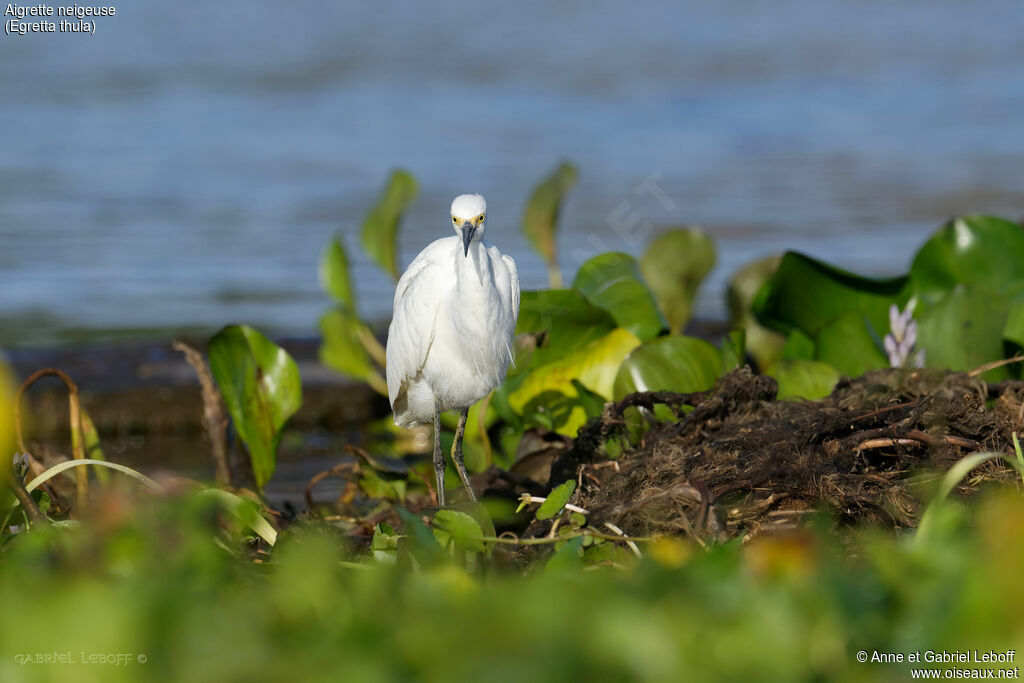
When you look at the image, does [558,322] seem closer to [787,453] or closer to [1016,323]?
[787,453]

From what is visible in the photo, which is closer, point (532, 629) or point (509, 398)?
point (532, 629)

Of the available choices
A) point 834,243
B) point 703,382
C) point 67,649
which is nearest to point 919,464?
point 703,382

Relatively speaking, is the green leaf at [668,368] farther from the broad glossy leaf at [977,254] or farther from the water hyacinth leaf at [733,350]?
the broad glossy leaf at [977,254]

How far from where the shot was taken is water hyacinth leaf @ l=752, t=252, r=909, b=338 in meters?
5.10

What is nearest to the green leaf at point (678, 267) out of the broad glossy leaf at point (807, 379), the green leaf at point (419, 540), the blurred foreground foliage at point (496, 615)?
the broad glossy leaf at point (807, 379)

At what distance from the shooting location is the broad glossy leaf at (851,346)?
4.85 m

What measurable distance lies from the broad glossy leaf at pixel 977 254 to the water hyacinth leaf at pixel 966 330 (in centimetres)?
67

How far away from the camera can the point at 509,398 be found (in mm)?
4898

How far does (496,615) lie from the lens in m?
1.49

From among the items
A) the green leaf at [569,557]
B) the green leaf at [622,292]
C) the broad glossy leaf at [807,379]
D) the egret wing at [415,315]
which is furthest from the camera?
the green leaf at [622,292]

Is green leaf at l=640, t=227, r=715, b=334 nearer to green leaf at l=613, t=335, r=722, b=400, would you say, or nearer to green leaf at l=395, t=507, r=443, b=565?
green leaf at l=613, t=335, r=722, b=400

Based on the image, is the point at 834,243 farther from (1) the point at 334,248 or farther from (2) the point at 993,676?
(2) the point at 993,676

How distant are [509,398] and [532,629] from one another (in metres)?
3.45

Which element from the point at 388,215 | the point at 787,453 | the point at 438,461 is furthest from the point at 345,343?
the point at 787,453
